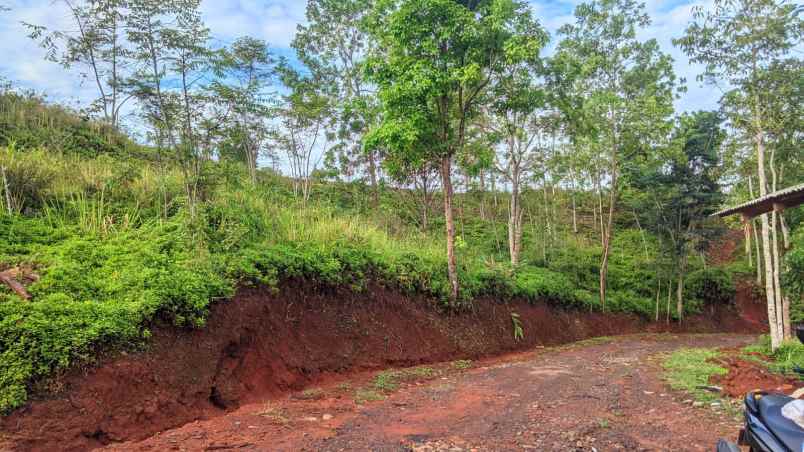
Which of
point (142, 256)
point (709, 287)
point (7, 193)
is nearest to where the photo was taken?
point (142, 256)

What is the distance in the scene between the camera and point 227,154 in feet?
35.4

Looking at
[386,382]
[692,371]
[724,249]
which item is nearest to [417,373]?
[386,382]

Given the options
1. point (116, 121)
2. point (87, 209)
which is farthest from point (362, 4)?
point (87, 209)

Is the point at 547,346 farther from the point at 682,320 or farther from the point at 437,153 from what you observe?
the point at 682,320

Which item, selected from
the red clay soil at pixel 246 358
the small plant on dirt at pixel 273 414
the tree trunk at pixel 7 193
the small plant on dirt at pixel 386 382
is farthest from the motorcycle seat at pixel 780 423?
the tree trunk at pixel 7 193

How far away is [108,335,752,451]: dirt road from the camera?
4434 millimetres

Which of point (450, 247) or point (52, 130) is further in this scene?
point (52, 130)

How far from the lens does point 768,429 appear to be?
2441 mm

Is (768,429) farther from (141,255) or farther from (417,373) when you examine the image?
(141,255)

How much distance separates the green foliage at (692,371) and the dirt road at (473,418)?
0.86ft

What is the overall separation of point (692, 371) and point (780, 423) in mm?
6506

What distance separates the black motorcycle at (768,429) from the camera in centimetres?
225

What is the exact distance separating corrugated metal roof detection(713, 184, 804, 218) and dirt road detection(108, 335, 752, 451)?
3506mm

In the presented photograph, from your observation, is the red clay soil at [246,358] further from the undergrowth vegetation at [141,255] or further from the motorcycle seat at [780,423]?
the motorcycle seat at [780,423]
